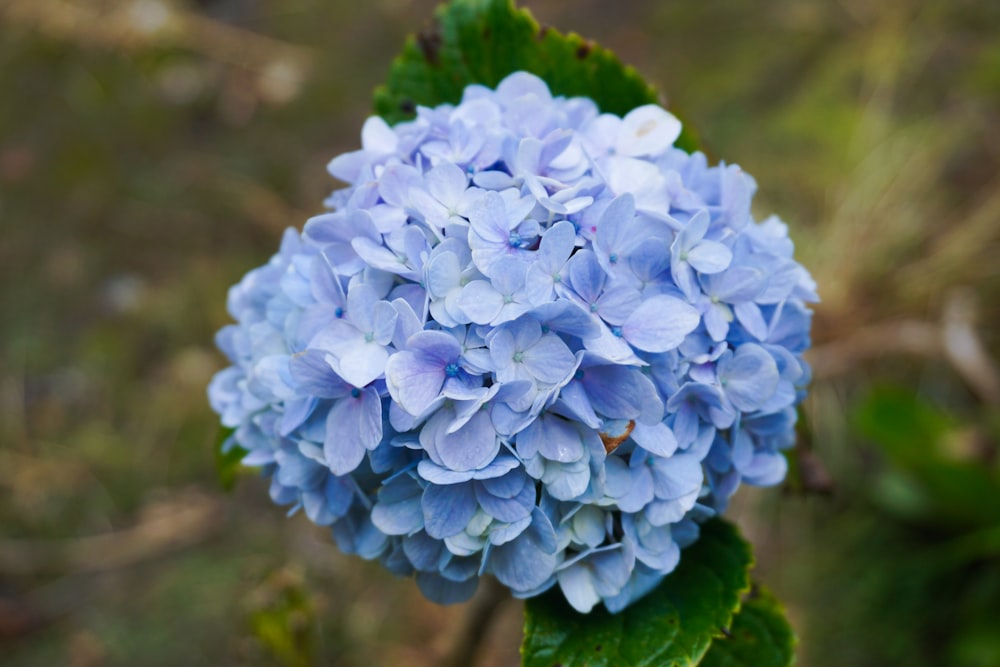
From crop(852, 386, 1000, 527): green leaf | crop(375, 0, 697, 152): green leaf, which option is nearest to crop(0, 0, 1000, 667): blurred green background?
crop(852, 386, 1000, 527): green leaf

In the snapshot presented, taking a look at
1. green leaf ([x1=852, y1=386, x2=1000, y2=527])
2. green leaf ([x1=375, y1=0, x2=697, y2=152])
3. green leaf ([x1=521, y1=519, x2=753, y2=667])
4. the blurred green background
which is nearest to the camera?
green leaf ([x1=521, y1=519, x2=753, y2=667])

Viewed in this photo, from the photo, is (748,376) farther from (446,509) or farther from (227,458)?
(227,458)

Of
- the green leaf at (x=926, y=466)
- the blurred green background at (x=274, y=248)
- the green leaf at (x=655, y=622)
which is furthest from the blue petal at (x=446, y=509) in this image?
the green leaf at (x=926, y=466)

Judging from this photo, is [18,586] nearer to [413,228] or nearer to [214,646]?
[214,646]

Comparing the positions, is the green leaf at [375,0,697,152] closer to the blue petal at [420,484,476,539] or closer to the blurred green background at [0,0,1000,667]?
the blue petal at [420,484,476,539]

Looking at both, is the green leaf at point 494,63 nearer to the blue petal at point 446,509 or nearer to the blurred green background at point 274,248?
the blue petal at point 446,509

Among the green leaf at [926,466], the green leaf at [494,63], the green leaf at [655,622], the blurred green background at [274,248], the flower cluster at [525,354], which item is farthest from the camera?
the blurred green background at [274,248]
